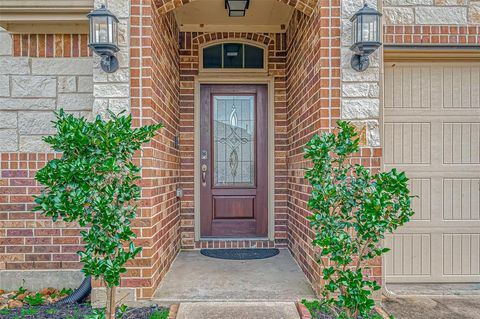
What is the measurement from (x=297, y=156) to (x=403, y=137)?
40.6 inches

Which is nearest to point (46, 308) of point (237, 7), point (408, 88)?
point (237, 7)

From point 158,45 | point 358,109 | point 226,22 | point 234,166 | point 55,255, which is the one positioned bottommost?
point 55,255

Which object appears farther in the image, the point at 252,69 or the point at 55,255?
the point at 252,69

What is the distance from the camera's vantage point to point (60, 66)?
3.29m

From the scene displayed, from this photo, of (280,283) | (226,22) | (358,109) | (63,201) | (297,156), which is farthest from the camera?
(226,22)

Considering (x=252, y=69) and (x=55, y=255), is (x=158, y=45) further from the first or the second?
(x=55, y=255)

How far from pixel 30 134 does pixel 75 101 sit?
0.49 meters

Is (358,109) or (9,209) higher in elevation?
(358,109)

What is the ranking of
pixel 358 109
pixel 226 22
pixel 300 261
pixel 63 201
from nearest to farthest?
pixel 63 201 < pixel 358 109 < pixel 300 261 < pixel 226 22

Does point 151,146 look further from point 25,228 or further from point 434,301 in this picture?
point 434,301

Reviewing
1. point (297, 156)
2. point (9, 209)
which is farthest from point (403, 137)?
point (9, 209)

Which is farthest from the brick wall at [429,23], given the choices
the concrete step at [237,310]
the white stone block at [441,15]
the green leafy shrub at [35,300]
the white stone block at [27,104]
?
the green leafy shrub at [35,300]

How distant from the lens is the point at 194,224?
4.46m

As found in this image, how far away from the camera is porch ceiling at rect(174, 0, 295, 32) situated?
3898 mm
